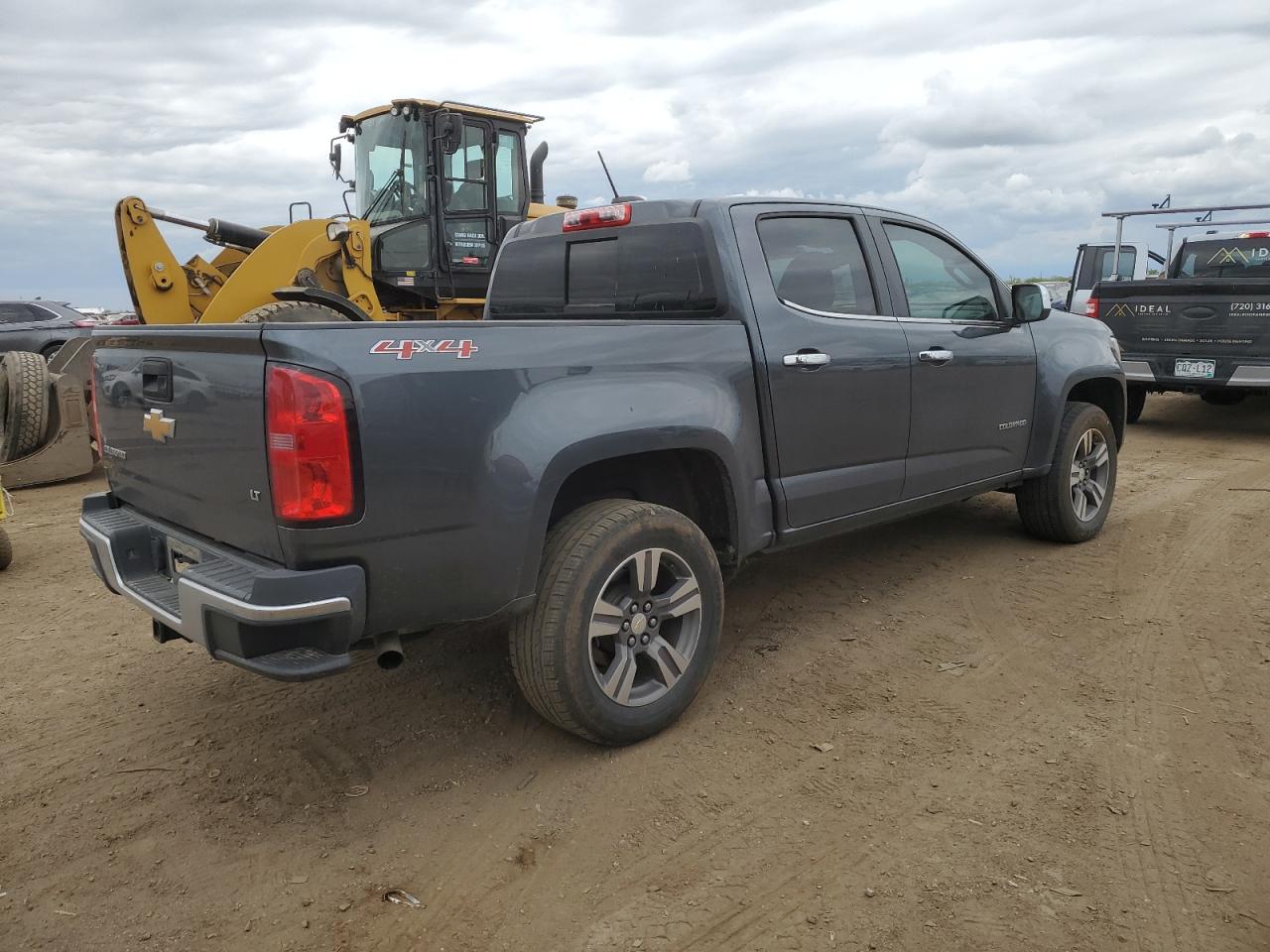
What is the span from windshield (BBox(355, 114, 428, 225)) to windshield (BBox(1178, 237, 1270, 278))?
8.52m

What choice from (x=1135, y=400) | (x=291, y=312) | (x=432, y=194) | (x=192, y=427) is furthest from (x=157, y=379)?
(x=1135, y=400)

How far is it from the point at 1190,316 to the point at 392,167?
8041mm

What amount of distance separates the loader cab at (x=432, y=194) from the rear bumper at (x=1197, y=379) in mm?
6436

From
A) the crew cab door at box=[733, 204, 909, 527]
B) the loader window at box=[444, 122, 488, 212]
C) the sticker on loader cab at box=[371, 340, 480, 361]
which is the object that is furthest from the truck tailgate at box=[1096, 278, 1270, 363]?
the sticker on loader cab at box=[371, 340, 480, 361]

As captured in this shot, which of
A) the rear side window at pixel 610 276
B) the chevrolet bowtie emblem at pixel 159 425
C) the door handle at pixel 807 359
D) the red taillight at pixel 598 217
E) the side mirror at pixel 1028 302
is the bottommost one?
the chevrolet bowtie emblem at pixel 159 425

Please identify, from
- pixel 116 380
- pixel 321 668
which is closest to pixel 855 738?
pixel 321 668

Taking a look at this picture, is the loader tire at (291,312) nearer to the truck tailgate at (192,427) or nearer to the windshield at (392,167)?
the windshield at (392,167)

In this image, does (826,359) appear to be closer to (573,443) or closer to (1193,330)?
(573,443)

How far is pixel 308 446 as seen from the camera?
101 inches

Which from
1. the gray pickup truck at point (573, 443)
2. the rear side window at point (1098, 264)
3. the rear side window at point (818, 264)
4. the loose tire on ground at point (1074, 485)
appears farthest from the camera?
the rear side window at point (1098, 264)

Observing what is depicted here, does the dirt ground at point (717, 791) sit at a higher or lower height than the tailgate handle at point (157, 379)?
lower

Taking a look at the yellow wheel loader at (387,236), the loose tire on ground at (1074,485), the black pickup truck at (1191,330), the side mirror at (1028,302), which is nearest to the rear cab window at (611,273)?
the side mirror at (1028,302)

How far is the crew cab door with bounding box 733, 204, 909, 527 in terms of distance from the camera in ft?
12.6

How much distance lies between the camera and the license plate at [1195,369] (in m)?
9.05
